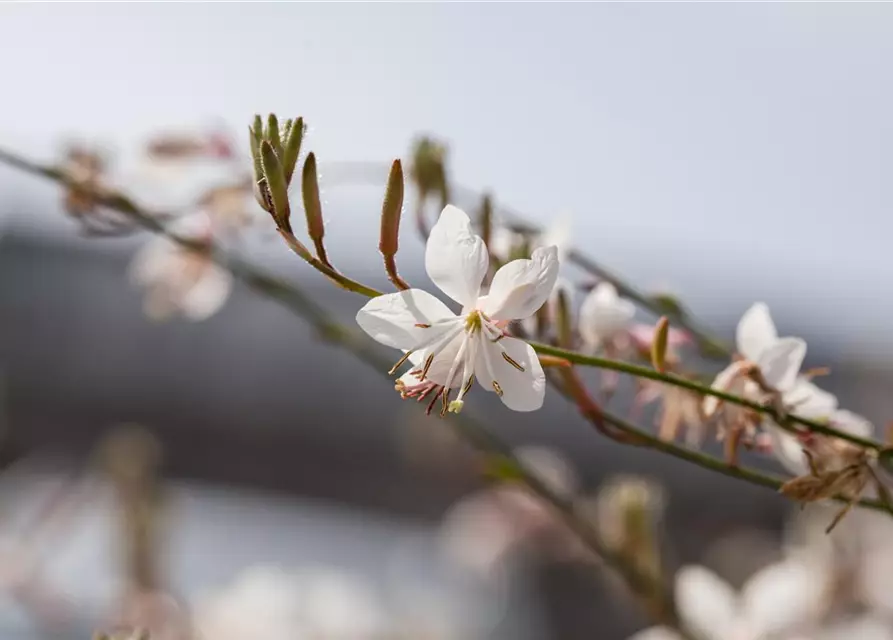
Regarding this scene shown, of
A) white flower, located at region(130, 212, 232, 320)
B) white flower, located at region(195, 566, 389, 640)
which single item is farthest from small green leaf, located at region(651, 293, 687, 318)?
white flower, located at region(195, 566, 389, 640)

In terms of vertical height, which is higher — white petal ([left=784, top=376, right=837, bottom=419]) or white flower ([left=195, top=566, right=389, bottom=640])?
white petal ([left=784, top=376, right=837, bottom=419])

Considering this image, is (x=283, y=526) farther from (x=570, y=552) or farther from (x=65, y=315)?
(x=570, y=552)

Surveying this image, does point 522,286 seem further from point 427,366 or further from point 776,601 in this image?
point 776,601

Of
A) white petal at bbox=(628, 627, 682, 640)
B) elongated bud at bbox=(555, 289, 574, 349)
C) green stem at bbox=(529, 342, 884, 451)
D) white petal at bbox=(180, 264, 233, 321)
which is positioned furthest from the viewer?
white petal at bbox=(180, 264, 233, 321)

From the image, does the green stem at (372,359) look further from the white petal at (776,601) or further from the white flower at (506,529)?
the white flower at (506,529)

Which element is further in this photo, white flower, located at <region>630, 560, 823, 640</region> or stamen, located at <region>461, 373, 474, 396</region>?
white flower, located at <region>630, 560, 823, 640</region>

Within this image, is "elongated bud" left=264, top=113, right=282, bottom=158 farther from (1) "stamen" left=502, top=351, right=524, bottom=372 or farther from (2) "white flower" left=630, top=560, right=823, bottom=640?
(2) "white flower" left=630, top=560, right=823, bottom=640

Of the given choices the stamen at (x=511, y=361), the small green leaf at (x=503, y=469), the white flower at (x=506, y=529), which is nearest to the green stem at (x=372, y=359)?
the small green leaf at (x=503, y=469)
